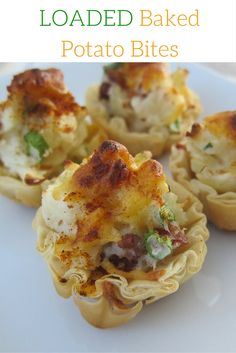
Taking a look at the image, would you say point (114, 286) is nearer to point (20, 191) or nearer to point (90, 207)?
point (90, 207)

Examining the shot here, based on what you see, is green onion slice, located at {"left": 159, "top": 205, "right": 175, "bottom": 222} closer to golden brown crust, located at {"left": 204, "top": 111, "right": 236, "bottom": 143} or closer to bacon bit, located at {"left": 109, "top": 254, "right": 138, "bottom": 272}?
bacon bit, located at {"left": 109, "top": 254, "right": 138, "bottom": 272}

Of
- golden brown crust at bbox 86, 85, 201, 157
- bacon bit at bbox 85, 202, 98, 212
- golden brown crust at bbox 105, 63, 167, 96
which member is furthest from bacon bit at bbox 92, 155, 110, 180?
golden brown crust at bbox 105, 63, 167, 96

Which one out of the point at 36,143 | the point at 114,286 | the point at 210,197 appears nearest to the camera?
the point at 114,286

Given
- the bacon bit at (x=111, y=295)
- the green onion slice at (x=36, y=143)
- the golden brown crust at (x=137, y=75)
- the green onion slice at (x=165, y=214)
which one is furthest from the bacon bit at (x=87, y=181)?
the golden brown crust at (x=137, y=75)

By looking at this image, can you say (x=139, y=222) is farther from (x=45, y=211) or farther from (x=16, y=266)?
(x=16, y=266)

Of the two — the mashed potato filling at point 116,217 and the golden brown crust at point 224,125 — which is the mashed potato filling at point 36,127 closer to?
the mashed potato filling at point 116,217

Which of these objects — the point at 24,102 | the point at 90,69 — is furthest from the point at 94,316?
the point at 90,69

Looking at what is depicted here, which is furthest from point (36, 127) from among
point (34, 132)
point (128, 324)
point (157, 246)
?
point (128, 324)
